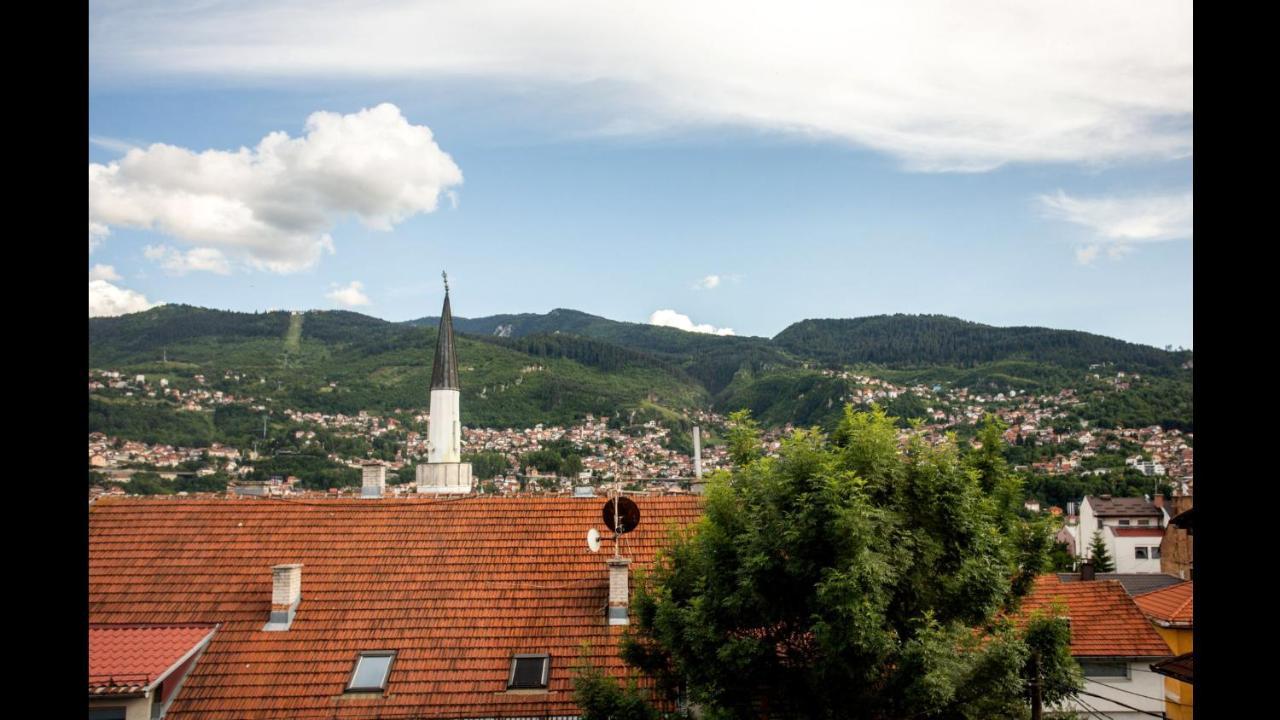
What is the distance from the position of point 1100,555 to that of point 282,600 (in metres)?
40.7

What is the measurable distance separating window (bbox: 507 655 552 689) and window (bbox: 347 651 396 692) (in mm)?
1817

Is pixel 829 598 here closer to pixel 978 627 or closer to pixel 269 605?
pixel 978 627

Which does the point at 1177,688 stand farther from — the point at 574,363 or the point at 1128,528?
the point at 574,363

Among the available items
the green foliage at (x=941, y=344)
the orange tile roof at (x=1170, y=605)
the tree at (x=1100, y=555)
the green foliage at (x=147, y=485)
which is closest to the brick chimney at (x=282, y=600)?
the orange tile roof at (x=1170, y=605)

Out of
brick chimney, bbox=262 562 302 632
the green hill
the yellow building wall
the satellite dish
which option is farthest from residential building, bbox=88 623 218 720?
the green hill

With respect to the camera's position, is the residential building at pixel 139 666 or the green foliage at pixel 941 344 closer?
the residential building at pixel 139 666

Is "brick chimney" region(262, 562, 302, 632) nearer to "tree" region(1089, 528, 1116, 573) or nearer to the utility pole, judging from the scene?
the utility pole

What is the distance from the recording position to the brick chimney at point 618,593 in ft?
45.4

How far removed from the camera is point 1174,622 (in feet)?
55.0

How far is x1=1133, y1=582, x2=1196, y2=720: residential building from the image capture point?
15059 mm

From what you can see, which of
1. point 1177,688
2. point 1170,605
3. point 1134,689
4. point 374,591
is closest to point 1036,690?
point 1177,688

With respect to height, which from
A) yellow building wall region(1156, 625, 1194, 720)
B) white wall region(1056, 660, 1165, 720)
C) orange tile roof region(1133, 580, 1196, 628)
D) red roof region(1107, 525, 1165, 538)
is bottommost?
red roof region(1107, 525, 1165, 538)

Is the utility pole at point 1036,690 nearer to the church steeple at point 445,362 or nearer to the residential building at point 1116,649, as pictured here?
the residential building at point 1116,649

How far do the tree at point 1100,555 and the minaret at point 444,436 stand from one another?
31351mm
